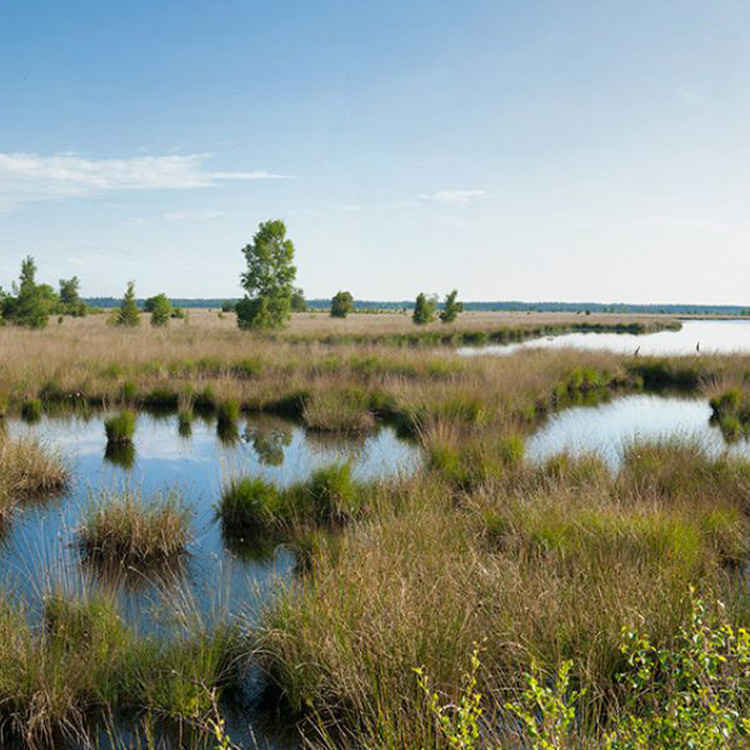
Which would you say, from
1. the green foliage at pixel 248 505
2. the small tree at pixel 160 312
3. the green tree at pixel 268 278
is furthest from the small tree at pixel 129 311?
the green foliage at pixel 248 505

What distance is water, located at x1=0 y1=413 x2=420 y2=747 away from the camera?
4816mm

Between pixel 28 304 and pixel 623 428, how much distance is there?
28.4 metres

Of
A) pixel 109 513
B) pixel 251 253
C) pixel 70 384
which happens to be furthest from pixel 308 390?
pixel 251 253

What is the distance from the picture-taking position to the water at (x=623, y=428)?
923cm

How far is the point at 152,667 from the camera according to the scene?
12.3 ft

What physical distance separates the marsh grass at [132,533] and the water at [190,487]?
0.17 metres

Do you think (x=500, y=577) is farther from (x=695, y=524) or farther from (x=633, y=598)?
(x=695, y=524)

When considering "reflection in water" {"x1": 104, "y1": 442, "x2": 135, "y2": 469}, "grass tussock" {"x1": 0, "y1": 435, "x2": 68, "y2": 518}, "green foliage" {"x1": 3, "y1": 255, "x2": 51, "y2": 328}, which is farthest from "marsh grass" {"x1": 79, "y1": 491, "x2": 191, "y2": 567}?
"green foliage" {"x1": 3, "y1": 255, "x2": 51, "y2": 328}

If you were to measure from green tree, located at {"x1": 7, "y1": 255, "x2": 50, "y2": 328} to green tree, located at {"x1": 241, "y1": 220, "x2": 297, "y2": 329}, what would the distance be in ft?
33.0

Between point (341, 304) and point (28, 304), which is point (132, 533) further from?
point (341, 304)

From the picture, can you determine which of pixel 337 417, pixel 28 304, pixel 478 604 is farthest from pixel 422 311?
pixel 478 604

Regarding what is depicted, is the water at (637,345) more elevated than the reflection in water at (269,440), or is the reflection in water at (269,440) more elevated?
the water at (637,345)

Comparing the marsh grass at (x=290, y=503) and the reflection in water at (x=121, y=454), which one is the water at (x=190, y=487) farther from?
the marsh grass at (x=290, y=503)

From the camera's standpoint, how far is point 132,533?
19.5 feet
